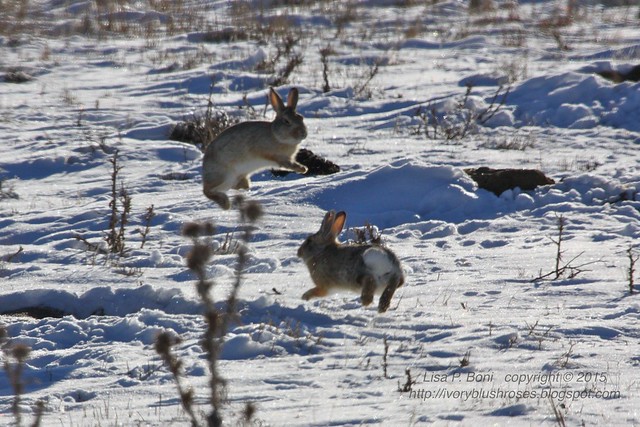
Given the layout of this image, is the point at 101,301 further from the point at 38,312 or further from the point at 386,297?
the point at 386,297

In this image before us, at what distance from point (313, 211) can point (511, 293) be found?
277cm

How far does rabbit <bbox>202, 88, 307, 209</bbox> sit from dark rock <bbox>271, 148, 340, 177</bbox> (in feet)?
4.42

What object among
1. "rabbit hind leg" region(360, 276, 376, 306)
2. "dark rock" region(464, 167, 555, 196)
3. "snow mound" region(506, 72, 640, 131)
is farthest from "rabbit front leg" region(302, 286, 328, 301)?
"snow mound" region(506, 72, 640, 131)

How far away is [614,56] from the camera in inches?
607

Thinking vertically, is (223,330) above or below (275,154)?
above

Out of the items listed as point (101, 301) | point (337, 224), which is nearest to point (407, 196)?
point (337, 224)

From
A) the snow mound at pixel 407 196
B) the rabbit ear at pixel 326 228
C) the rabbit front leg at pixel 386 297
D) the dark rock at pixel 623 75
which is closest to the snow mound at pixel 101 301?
the rabbit ear at pixel 326 228

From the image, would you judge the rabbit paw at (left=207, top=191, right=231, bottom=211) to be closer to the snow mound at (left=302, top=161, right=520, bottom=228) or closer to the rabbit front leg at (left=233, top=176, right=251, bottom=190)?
the rabbit front leg at (left=233, top=176, right=251, bottom=190)

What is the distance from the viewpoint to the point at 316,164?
32.0 ft

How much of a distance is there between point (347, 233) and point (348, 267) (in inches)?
87.5

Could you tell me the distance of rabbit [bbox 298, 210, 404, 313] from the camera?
18.0 feet

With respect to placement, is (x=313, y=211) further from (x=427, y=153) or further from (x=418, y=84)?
(x=418, y=84)

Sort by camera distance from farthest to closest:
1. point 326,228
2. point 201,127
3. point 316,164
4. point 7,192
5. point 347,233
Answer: point 201,127, point 316,164, point 7,192, point 347,233, point 326,228

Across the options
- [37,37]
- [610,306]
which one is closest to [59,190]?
[610,306]
